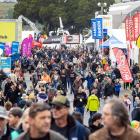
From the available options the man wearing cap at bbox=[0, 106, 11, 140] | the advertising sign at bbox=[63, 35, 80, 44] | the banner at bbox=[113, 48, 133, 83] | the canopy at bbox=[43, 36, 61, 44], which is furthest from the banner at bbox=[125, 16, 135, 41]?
the canopy at bbox=[43, 36, 61, 44]

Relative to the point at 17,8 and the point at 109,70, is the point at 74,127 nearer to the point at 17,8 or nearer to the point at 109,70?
the point at 109,70

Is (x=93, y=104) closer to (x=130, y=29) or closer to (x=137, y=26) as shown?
(x=137, y=26)

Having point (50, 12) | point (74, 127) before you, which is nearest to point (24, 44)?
point (74, 127)

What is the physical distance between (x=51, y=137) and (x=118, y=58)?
2035 centimetres

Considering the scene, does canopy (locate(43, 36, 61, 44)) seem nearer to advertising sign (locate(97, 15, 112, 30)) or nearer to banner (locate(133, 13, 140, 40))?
advertising sign (locate(97, 15, 112, 30))

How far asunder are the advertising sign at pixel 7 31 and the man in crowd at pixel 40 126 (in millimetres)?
34875

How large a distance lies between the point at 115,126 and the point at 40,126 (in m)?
0.62

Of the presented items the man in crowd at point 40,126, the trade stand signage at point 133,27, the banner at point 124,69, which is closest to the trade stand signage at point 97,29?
the trade stand signage at point 133,27

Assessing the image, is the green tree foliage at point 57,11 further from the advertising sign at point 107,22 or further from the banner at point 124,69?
the banner at point 124,69

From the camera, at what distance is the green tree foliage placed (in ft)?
332

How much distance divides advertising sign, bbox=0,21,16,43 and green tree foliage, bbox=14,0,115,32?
58305 millimetres

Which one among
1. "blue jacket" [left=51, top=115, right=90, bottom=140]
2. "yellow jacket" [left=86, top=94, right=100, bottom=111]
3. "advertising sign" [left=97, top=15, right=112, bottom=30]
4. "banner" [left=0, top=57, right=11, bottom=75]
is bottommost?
"yellow jacket" [left=86, top=94, right=100, bottom=111]

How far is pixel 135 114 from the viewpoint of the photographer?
1402 centimetres

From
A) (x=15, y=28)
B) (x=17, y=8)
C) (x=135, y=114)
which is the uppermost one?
(x=17, y=8)
